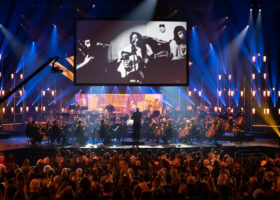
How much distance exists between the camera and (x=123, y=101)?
85.3 ft

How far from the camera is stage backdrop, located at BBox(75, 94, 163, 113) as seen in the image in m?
25.7

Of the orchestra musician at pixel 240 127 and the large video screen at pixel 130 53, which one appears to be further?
the large video screen at pixel 130 53

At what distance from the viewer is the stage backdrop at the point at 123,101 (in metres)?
25.7

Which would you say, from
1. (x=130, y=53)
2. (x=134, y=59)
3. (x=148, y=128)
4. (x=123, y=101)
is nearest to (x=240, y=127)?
(x=148, y=128)

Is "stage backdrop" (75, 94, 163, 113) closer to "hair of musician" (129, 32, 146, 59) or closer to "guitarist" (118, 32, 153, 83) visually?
"guitarist" (118, 32, 153, 83)

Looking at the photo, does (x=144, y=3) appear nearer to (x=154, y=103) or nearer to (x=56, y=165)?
(x=154, y=103)

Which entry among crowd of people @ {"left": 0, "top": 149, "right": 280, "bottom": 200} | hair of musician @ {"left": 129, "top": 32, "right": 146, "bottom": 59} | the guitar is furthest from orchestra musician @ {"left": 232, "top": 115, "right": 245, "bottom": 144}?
hair of musician @ {"left": 129, "top": 32, "right": 146, "bottom": 59}

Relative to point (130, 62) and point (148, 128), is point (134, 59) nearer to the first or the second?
point (130, 62)

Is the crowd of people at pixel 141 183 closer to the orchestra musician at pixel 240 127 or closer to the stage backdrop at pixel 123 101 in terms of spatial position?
the orchestra musician at pixel 240 127

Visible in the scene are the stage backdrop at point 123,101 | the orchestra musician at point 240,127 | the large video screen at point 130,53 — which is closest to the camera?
the orchestra musician at point 240,127

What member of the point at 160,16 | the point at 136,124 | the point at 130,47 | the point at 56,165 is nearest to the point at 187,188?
the point at 56,165

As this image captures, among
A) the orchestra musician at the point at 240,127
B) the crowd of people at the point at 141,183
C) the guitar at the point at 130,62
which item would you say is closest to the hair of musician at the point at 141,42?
the guitar at the point at 130,62

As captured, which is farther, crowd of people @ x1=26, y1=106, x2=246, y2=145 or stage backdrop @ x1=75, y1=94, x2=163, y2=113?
stage backdrop @ x1=75, y1=94, x2=163, y2=113

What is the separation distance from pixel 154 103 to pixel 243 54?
8472 mm
